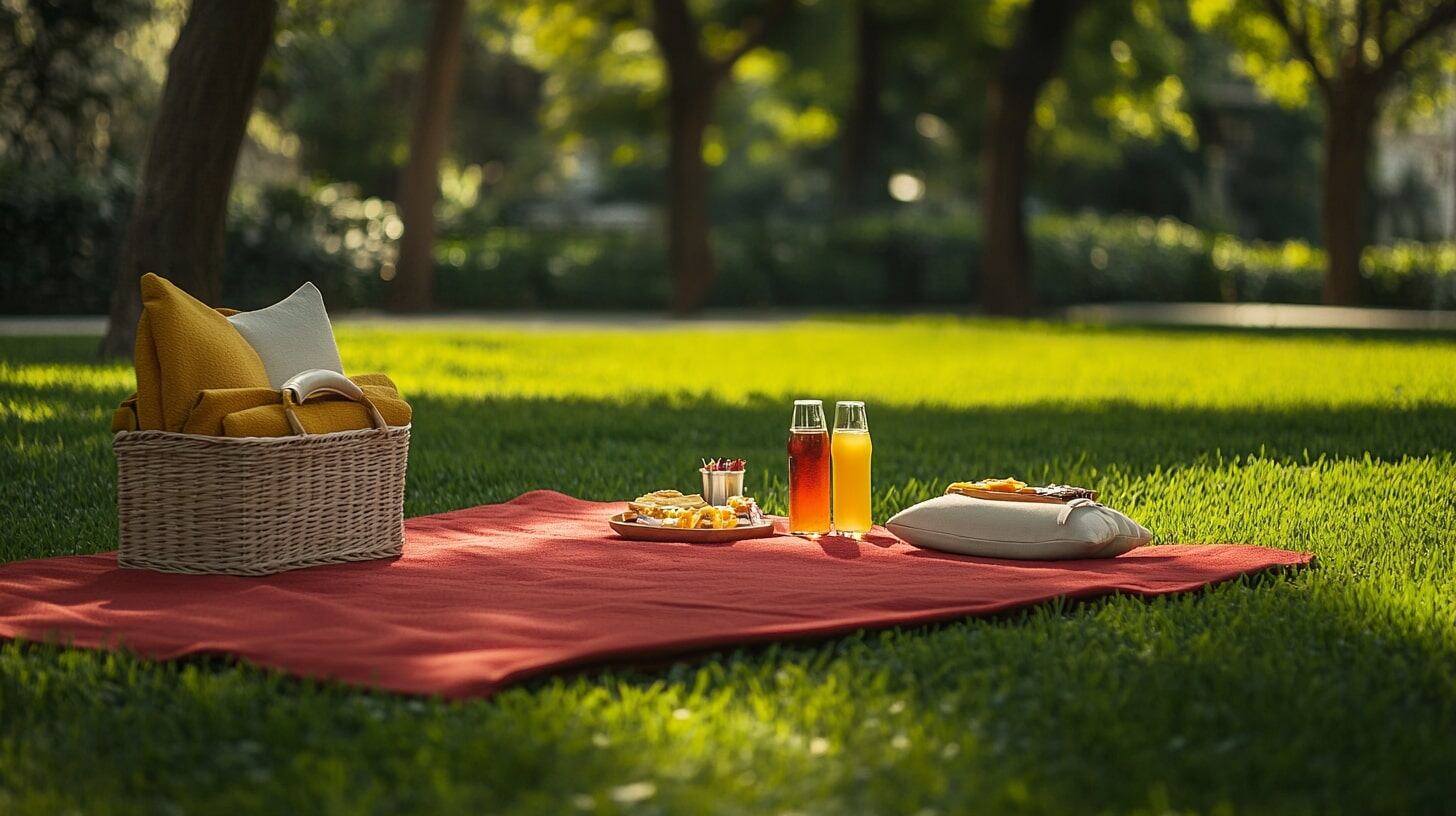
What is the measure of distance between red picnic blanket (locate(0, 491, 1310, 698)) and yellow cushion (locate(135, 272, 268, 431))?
514 millimetres

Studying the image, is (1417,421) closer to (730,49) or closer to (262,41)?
(262,41)

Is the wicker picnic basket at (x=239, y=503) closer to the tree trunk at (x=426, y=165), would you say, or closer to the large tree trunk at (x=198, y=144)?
the large tree trunk at (x=198, y=144)

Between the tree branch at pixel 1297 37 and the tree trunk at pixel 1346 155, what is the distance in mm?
372

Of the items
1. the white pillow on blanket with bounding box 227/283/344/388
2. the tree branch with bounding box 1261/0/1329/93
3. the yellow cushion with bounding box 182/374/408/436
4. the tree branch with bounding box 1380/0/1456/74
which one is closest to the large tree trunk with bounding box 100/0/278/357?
the white pillow on blanket with bounding box 227/283/344/388

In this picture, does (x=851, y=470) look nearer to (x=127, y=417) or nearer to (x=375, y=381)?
(x=375, y=381)

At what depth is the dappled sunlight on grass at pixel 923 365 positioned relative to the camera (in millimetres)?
11758

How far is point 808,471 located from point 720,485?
50 cm

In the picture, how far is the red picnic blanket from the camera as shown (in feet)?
13.4

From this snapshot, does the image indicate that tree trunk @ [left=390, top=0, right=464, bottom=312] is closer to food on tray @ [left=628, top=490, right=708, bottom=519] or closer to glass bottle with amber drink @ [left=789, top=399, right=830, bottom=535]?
food on tray @ [left=628, top=490, right=708, bottom=519]

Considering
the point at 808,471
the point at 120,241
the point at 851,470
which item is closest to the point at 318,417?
the point at 808,471

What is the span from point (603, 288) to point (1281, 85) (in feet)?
40.9

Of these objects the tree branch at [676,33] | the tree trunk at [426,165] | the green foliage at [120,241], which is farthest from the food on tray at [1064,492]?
the tree branch at [676,33]

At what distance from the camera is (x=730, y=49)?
24.9 metres

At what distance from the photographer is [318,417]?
5.53 m
